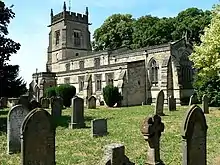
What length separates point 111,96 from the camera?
31828 millimetres

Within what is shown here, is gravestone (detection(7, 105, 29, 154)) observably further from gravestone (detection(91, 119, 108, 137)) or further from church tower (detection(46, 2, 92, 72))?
church tower (detection(46, 2, 92, 72))

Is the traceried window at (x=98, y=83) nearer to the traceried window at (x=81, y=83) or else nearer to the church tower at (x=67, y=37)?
the traceried window at (x=81, y=83)

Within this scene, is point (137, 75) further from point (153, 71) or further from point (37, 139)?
point (37, 139)

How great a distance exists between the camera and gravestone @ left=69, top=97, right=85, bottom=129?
47.7 feet

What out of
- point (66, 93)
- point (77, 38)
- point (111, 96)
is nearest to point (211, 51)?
point (111, 96)

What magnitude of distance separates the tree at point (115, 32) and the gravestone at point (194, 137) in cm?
4595

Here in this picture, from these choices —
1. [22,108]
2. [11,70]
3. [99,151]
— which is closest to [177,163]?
[99,151]

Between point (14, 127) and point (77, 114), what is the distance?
506cm

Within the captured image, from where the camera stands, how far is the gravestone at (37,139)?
6.20 metres

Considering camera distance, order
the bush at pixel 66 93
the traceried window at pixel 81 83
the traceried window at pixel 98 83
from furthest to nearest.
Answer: the traceried window at pixel 81 83, the traceried window at pixel 98 83, the bush at pixel 66 93

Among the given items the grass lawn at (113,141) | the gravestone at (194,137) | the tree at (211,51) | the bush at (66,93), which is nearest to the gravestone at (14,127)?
the grass lawn at (113,141)

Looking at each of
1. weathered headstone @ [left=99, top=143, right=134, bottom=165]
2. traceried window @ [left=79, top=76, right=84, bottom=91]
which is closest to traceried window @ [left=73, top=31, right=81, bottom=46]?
traceried window @ [left=79, top=76, right=84, bottom=91]

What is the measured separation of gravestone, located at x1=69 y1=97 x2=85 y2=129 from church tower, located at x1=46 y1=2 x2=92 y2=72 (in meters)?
36.6

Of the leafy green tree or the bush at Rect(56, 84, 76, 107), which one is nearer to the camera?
the bush at Rect(56, 84, 76, 107)
